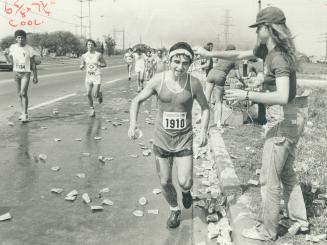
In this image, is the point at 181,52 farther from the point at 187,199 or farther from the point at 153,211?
the point at 153,211

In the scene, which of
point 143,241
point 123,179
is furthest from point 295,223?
point 123,179

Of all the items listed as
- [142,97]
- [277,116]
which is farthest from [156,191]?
[277,116]

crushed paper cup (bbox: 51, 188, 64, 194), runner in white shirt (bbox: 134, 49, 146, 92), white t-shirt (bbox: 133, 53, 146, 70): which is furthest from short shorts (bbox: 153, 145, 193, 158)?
white t-shirt (bbox: 133, 53, 146, 70)

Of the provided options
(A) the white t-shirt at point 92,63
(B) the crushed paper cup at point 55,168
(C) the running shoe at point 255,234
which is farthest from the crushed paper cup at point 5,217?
(A) the white t-shirt at point 92,63

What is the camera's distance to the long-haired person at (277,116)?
408cm

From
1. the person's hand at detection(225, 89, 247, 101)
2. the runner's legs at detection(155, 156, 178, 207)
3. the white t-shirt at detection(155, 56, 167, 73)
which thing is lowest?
the runner's legs at detection(155, 156, 178, 207)

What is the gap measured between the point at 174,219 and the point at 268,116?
159cm

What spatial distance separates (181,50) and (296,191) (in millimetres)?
1900

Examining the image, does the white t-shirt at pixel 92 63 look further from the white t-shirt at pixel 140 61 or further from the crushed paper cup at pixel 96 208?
the crushed paper cup at pixel 96 208

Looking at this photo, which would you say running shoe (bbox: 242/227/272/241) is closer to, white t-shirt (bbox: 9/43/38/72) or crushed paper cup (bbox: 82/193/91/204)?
crushed paper cup (bbox: 82/193/91/204)

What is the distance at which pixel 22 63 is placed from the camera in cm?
1155

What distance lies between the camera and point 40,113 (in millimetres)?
13156

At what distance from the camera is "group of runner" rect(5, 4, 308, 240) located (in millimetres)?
4176

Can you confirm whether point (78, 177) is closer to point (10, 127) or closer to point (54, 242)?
point (54, 242)
